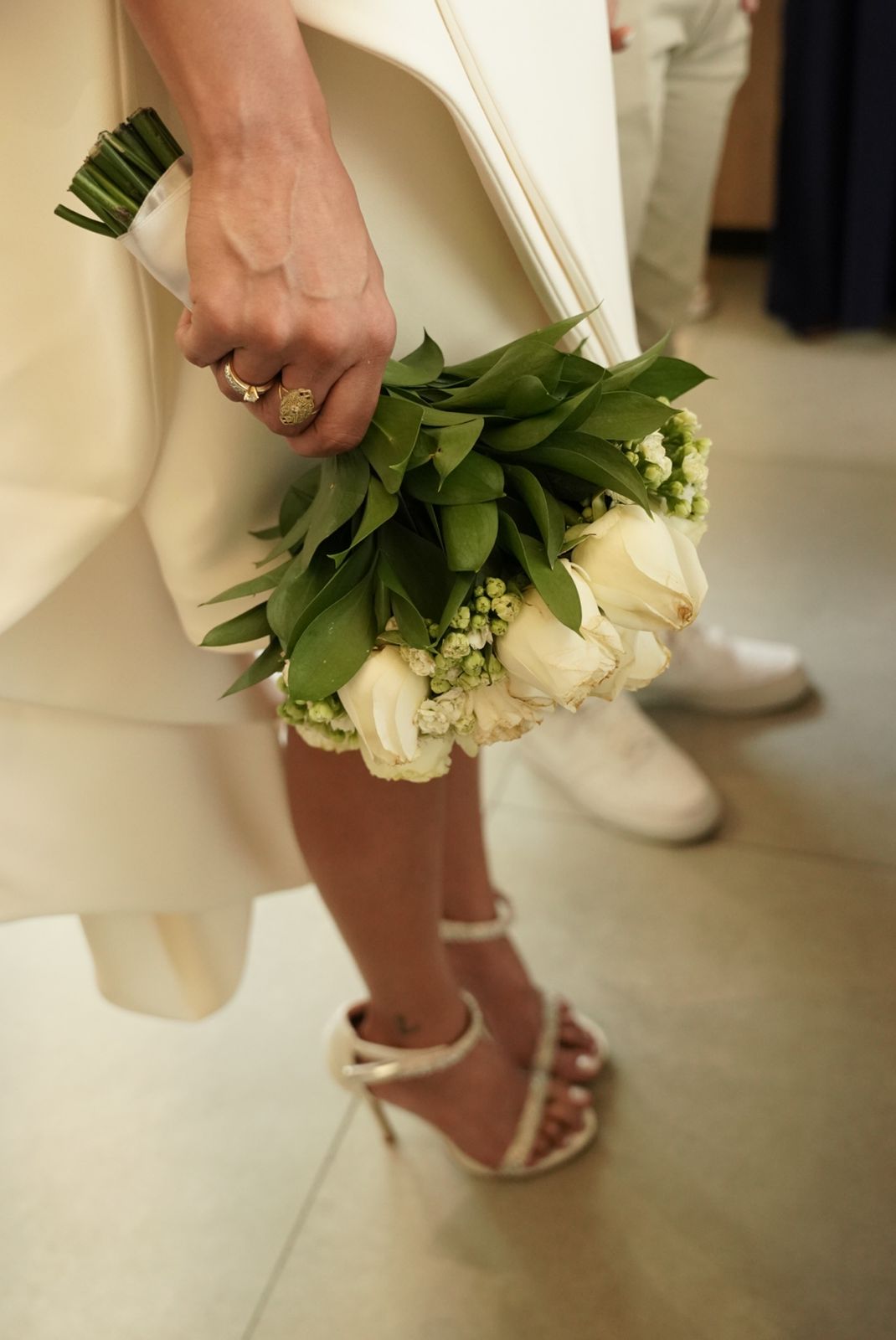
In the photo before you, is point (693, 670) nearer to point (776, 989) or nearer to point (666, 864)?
point (666, 864)

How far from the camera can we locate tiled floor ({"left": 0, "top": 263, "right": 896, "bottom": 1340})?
0.93m

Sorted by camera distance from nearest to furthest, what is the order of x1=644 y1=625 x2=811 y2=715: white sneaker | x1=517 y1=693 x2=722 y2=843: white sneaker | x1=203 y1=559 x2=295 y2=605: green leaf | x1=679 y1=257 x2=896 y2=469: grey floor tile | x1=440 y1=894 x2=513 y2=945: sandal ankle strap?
x1=203 y1=559 x2=295 y2=605: green leaf < x1=440 y1=894 x2=513 y2=945: sandal ankle strap < x1=517 y1=693 x2=722 y2=843: white sneaker < x1=644 y1=625 x2=811 y2=715: white sneaker < x1=679 y1=257 x2=896 y2=469: grey floor tile

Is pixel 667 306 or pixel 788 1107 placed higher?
pixel 667 306

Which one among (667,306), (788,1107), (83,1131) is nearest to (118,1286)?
(83,1131)

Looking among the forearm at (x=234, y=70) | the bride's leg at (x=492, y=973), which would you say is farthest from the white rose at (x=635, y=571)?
the bride's leg at (x=492, y=973)

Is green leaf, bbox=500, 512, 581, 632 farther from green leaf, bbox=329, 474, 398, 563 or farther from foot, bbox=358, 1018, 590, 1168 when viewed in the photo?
foot, bbox=358, 1018, 590, 1168

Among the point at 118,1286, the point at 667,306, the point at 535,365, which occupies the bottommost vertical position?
the point at 118,1286

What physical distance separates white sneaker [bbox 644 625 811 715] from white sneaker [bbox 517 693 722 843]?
0.09 metres

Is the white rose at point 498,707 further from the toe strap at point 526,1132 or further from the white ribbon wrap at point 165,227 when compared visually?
the toe strap at point 526,1132

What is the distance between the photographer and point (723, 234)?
2.48 metres

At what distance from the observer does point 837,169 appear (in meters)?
2.04

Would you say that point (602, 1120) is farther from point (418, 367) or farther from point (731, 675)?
point (418, 367)

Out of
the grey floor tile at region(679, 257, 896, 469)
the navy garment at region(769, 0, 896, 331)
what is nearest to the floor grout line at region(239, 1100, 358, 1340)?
the grey floor tile at region(679, 257, 896, 469)

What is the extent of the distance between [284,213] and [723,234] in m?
2.17
